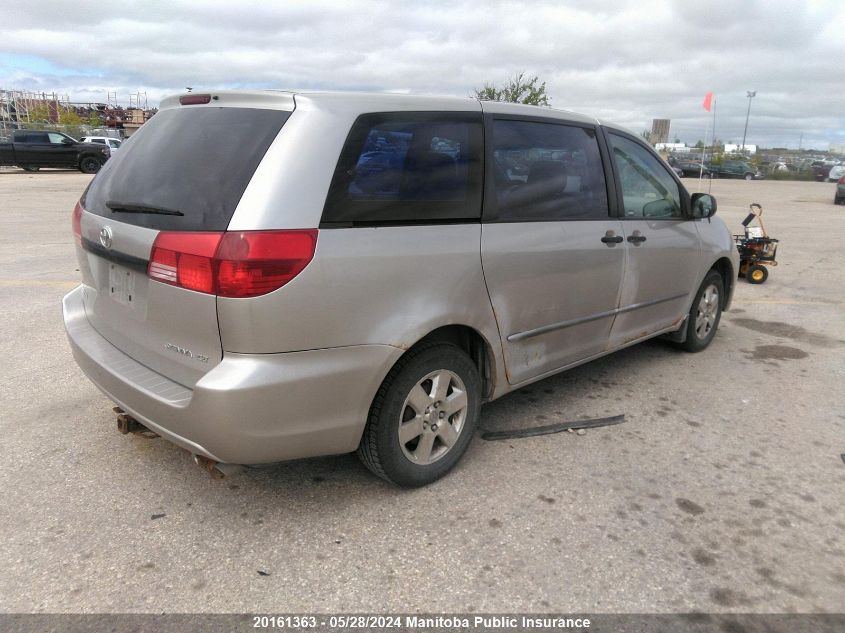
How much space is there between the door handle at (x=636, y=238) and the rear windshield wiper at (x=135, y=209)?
2.64 m

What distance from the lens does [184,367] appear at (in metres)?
2.53

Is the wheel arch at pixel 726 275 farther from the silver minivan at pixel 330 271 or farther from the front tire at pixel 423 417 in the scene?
the front tire at pixel 423 417

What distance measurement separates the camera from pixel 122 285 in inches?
110

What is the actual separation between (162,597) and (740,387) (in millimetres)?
3797

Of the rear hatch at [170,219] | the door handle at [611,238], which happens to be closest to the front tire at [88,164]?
the rear hatch at [170,219]

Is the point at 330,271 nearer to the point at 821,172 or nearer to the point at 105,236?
the point at 105,236

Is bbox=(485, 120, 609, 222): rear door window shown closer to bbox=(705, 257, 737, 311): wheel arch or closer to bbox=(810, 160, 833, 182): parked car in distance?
bbox=(705, 257, 737, 311): wheel arch

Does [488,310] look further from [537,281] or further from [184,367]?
[184,367]

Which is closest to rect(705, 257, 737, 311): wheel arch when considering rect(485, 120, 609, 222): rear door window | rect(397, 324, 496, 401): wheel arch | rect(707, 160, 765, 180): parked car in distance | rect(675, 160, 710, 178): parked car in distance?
rect(485, 120, 609, 222): rear door window

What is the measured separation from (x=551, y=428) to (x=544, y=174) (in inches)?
56.1

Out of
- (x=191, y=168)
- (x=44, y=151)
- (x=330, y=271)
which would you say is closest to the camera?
(x=330, y=271)

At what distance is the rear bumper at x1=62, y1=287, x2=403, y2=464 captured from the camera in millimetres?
2377

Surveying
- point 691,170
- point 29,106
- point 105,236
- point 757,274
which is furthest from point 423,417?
point 29,106

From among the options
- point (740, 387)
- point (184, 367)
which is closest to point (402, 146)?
point (184, 367)
